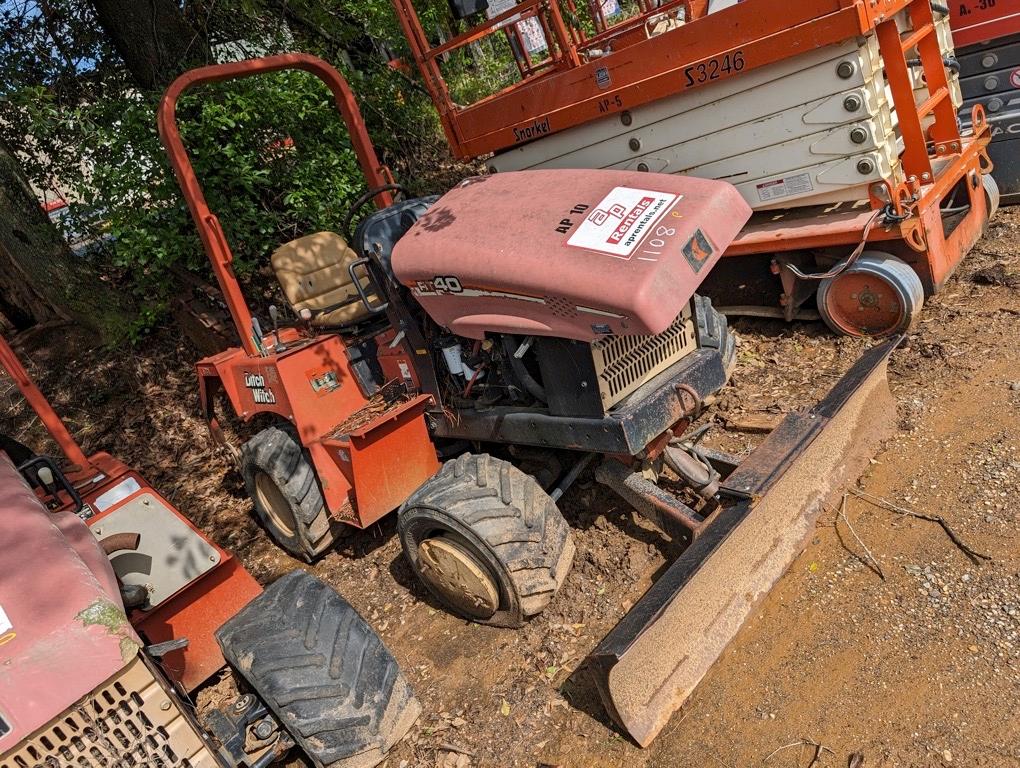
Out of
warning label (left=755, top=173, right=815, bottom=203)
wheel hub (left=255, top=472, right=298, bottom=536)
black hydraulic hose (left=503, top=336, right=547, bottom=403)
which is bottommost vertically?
wheel hub (left=255, top=472, right=298, bottom=536)

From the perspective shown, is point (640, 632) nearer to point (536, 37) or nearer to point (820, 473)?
point (820, 473)

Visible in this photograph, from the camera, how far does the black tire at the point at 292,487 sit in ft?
12.8

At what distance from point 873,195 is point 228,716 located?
14.4ft

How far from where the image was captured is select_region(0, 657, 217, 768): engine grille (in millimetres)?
1741

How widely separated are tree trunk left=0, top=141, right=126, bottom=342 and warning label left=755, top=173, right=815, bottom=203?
5238 mm

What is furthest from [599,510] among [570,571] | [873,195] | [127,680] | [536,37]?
[536,37]

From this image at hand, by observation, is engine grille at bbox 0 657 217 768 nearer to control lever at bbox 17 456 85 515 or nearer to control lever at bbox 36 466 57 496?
control lever at bbox 17 456 85 515

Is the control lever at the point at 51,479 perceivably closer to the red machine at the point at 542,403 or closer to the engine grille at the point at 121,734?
the red machine at the point at 542,403

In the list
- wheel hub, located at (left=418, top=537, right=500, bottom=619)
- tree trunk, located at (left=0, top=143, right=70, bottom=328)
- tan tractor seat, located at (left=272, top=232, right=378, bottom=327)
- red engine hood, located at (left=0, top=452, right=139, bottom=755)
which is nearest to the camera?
red engine hood, located at (left=0, top=452, right=139, bottom=755)

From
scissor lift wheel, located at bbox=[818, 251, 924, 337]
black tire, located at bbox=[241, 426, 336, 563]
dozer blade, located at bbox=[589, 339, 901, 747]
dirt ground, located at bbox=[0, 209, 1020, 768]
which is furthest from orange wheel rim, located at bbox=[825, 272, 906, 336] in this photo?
black tire, located at bbox=[241, 426, 336, 563]

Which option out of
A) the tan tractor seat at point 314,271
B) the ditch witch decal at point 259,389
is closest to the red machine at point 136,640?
the ditch witch decal at point 259,389

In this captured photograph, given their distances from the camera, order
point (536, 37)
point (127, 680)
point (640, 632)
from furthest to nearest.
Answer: point (536, 37) < point (640, 632) < point (127, 680)

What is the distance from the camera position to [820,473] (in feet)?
10.3

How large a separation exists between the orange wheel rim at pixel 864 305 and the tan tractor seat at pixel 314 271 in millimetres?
3004
